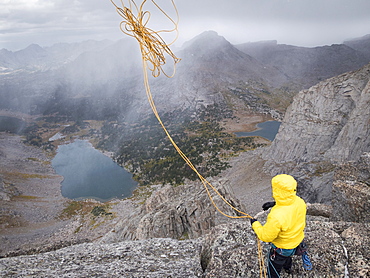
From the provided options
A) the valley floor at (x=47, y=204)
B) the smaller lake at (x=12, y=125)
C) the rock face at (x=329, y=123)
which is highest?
the rock face at (x=329, y=123)

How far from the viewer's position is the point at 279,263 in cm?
511

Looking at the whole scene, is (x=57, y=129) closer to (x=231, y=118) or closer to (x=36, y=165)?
(x=36, y=165)

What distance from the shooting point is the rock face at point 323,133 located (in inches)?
1015

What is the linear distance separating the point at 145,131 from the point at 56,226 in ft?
215

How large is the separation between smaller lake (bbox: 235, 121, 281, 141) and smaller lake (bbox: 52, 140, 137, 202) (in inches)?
1772

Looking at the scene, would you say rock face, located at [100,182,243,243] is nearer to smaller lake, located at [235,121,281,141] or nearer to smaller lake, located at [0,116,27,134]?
smaller lake, located at [235,121,281,141]

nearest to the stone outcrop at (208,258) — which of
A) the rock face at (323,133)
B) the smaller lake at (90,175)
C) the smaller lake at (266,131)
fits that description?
the rock face at (323,133)

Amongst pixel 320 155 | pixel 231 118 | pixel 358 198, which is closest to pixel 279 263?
pixel 358 198

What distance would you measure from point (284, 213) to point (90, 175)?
235ft

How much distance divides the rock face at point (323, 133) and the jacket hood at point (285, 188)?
1904 centimetres

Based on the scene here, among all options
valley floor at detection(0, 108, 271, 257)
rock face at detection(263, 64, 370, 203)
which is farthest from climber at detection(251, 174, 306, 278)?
rock face at detection(263, 64, 370, 203)

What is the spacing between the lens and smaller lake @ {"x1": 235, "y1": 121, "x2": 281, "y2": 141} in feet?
286

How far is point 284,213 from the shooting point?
434 cm

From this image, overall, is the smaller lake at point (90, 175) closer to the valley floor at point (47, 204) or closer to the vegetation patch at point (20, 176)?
the valley floor at point (47, 204)
